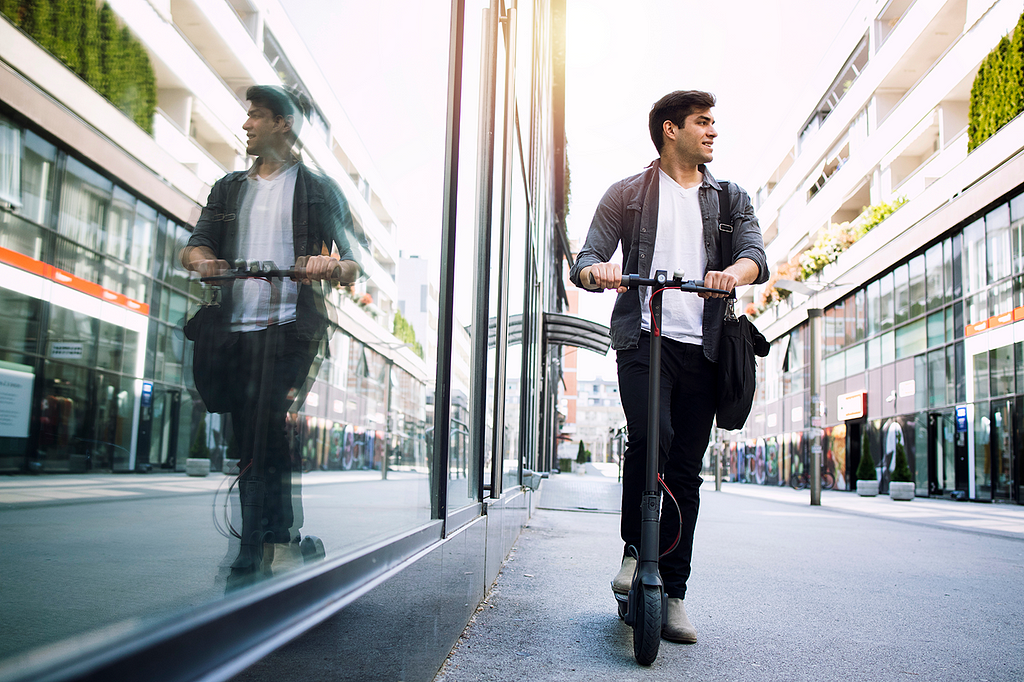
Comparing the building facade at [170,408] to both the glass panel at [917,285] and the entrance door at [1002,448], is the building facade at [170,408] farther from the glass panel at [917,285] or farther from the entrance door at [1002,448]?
the glass panel at [917,285]

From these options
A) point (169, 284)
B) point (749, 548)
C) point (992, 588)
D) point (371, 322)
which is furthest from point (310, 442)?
point (749, 548)

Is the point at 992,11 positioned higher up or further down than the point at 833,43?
further down

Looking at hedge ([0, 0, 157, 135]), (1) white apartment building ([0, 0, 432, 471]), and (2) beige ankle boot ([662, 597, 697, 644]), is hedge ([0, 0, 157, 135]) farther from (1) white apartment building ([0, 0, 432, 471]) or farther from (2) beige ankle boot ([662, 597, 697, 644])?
(2) beige ankle boot ([662, 597, 697, 644])

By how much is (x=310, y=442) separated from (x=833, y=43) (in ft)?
113

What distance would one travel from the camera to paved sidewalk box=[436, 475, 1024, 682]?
7.79 ft

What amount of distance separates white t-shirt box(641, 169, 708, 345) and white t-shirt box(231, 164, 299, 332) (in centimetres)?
155

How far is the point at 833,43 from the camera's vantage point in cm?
3194

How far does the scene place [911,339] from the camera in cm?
2169

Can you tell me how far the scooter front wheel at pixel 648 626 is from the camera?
7.64 ft

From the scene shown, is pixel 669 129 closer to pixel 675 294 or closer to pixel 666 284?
pixel 675 294

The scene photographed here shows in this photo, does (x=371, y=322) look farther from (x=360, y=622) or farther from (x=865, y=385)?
(x=865, y=385)

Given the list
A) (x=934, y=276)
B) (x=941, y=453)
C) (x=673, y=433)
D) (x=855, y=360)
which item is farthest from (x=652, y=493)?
(x=855, y=360)

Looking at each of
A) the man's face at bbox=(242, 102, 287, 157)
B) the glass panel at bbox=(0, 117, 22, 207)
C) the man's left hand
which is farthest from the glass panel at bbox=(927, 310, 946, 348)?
the glass panel at bbox=(0, 117, 22, 207)

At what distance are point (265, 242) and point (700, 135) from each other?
1.94 m
